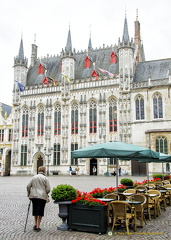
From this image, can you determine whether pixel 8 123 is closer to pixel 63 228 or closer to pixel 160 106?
pixel 160 106

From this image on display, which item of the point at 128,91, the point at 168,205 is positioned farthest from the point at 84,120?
the point at 168,205

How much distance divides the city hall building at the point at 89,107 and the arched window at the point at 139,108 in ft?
0.46

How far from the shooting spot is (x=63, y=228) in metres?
8.24

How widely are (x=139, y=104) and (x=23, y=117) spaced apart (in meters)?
19.3

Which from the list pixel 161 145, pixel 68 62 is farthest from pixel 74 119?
pixel 161 145

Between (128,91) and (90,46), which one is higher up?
(90,46)

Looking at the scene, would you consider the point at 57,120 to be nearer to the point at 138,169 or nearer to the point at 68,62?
the point at 68,62

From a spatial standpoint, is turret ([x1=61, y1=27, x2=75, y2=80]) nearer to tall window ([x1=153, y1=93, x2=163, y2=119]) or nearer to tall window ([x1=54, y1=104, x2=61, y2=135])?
tall window ([x1=54, y1=104, x2=61, y2=135])

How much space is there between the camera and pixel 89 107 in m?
43.1

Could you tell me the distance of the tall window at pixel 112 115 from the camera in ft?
135

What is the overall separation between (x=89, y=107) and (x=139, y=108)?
7.63 meters

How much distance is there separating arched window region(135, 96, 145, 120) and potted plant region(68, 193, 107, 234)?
3272 centimetres

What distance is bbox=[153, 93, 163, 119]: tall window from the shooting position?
39094mm

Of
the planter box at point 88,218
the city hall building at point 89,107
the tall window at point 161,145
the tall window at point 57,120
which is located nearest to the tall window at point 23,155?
the city hall building at point 89,107
